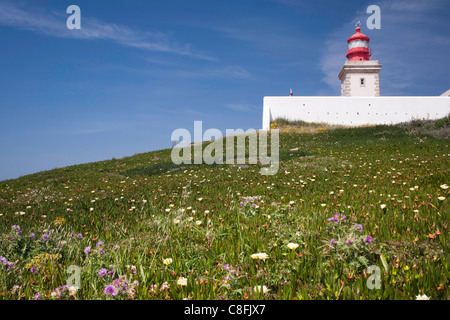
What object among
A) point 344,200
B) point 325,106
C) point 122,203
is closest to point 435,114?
point 325,106

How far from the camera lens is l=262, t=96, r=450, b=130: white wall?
121ft

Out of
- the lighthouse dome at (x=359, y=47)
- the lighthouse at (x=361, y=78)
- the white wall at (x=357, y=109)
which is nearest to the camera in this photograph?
the white wall at (x=357, y=109)

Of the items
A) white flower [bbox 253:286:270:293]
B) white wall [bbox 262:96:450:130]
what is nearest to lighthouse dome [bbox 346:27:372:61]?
white wall [bbox 262:96:450:130]

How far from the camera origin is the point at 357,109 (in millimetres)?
37250

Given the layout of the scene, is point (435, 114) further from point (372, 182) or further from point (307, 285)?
point (307, 285)

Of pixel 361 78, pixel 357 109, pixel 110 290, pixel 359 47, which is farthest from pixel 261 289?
pixel 359 47

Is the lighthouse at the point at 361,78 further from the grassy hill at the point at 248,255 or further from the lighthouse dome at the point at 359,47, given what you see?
the grassy hill at the point at 248,255

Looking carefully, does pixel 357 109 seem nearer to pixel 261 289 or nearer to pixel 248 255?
pixel 248 255

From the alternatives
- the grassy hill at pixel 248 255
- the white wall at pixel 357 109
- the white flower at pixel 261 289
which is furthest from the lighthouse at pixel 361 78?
the white flower at pixel 261 289

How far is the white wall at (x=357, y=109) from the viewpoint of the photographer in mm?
36875

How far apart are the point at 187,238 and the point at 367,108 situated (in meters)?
40.4

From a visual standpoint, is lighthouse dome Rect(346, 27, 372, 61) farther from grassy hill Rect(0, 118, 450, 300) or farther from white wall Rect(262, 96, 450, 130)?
grassy hill Rect(0, 118, 450, 300)

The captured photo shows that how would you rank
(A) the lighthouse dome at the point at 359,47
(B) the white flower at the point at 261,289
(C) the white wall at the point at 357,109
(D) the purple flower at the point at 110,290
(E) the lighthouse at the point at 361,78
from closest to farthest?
(D) the purple flower at the point at 110,290 < (B) the white flower at the point at 261,289 < (C) the white wall at the point at 357,109 < (E) the lighthouse at the point at 361,78 < (A) the lighthouse dome at the point at 359,47
